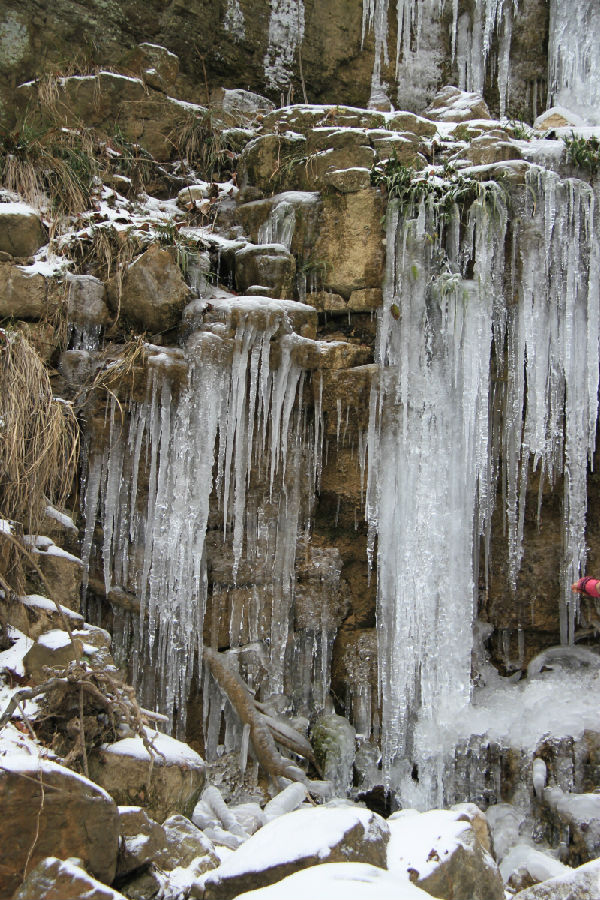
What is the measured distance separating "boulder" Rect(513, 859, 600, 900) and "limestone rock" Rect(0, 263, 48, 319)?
496 cm

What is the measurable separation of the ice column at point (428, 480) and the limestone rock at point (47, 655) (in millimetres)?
2704

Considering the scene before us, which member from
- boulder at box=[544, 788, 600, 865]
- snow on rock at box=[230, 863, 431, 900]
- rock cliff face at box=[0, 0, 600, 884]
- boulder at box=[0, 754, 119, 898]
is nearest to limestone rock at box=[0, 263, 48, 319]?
rock cliff face at box=[0, 0, 600, 884]

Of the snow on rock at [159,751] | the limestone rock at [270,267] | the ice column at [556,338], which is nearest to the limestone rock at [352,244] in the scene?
the limestone rock at [270,267]

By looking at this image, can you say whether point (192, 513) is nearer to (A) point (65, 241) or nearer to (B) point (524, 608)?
(A) point (65, 241)

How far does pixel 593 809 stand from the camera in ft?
17.2

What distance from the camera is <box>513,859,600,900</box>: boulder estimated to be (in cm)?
274

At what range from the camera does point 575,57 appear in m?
9.06

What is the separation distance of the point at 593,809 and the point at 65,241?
5.73m

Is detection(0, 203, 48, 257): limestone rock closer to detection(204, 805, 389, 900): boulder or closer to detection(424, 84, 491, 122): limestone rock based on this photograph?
detection(424, 84, 491, 122): limestone rock

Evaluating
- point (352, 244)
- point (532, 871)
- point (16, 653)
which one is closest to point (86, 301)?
point (352, 244)

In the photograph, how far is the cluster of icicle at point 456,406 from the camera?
5.97 metres

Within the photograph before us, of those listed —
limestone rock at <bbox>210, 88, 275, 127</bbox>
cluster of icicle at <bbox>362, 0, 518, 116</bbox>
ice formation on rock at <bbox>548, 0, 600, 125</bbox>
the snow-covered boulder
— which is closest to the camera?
the snow-covered boulder

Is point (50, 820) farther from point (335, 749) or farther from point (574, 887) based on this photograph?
point (335, 749)

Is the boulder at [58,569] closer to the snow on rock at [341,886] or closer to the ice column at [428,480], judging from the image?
the ice column at [428,480]
